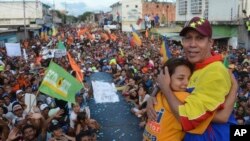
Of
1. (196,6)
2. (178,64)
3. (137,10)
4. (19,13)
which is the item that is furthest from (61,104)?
(137,10)

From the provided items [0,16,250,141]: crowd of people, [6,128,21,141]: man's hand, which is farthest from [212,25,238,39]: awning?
[6,128,21,141]: man's hand

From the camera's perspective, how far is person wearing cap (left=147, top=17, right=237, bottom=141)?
2.50m

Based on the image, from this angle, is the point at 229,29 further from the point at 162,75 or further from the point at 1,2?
the point at 1,2

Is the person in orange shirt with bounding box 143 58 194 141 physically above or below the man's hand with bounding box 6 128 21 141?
above

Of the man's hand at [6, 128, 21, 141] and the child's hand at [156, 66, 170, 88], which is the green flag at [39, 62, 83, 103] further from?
the child's hand at [156, 66, 170, 88]

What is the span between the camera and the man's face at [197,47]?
2746 millimetres

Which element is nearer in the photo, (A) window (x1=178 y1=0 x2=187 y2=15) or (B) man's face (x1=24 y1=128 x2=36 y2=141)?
(B) man's face (x1=24 y1=128 x2=36 y2=141)

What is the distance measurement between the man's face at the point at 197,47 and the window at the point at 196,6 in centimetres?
3483

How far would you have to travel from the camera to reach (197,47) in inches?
108

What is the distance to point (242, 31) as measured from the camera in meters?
29.2

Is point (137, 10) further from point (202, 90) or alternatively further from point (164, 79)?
point (202, 90)

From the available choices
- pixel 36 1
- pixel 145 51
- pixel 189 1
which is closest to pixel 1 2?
pixel 36 1

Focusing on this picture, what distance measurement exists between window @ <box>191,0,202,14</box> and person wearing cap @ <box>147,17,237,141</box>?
34850mm

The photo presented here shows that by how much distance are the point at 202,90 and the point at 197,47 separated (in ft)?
1.23
